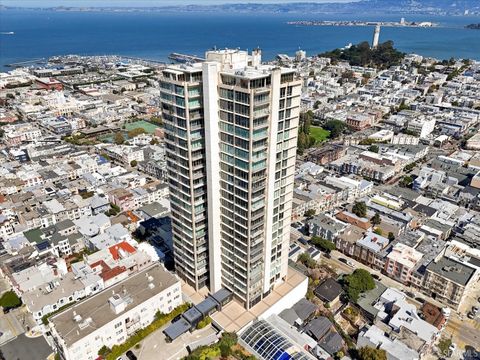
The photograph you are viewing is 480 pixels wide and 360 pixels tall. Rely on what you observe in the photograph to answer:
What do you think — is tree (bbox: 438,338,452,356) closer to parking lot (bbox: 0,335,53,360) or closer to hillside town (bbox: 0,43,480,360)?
hillside town (bbox: 0,43,480,360)

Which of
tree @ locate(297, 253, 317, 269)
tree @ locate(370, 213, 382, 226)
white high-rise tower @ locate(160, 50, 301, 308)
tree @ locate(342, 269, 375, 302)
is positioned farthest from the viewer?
tree @ locate(370, 213, 382, 226)

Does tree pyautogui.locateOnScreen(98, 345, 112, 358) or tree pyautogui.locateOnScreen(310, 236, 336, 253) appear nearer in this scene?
tree pyautogui.locateOnScreen(98, 345, 112, 358)

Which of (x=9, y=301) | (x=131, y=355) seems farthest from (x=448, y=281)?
(x=9, y=301)

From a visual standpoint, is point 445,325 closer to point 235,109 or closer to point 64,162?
point 235,109

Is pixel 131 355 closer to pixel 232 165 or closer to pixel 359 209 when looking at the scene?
pixel 232 165

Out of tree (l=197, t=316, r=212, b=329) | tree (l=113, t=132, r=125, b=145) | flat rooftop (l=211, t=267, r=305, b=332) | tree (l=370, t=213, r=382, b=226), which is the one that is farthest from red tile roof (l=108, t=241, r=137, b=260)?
tree (l=113, t=132, r=125, b=145)

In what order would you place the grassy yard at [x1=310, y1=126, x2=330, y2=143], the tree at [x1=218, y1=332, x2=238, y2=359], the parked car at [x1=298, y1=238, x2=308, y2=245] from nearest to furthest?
the tree at [x1=218, y1=332, x2=238, y2=359]
the parked car at [x1=298, y1=238, x2=308, y2=245]
the grassy yard at [x1=310, y1=126, x2=330, y2=143]

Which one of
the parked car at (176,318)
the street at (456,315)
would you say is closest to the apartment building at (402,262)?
the street at (456,315)
